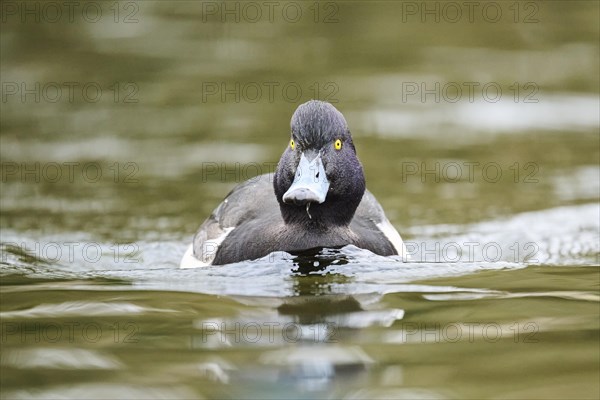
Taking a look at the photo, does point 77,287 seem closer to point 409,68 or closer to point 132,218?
point 132,218

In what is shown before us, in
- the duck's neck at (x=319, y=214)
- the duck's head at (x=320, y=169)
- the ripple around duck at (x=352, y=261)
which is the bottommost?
the ripple around duck at (x=352, y=261)

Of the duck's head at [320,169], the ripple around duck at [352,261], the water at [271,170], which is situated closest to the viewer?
the water at [271,170]

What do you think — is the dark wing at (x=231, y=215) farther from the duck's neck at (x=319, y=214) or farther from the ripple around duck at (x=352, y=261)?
the duck's neck at (x=319, y=214)

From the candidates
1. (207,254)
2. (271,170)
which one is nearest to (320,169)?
(207,254)

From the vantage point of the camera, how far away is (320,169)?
7.93m

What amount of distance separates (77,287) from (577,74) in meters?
10.1

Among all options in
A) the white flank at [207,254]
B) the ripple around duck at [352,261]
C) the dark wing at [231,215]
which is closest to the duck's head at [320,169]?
the ripple around duck at [352,261]

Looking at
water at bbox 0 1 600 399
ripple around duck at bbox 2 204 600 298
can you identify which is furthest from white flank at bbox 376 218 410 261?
water at bbox 0 1 600 399

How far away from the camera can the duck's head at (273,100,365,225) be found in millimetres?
7871

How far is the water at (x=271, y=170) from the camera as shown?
5562mm

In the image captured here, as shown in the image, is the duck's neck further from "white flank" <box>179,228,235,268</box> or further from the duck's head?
"white flank" <box>179,228,235,268</box>

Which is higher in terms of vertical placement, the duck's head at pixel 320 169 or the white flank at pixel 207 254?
the duck's head at pixel 320 169

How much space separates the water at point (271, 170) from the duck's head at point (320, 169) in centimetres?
37

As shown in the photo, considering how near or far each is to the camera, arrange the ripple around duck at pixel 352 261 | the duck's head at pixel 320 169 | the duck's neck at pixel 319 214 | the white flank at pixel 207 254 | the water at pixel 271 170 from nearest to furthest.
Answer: the water at pixel 271 170 < the ripple around duck at pixel 352 261 < the duck's head at pixel 320 169 < the duck's neck at pixel 319 214 < the white flank at pixel 207 254
